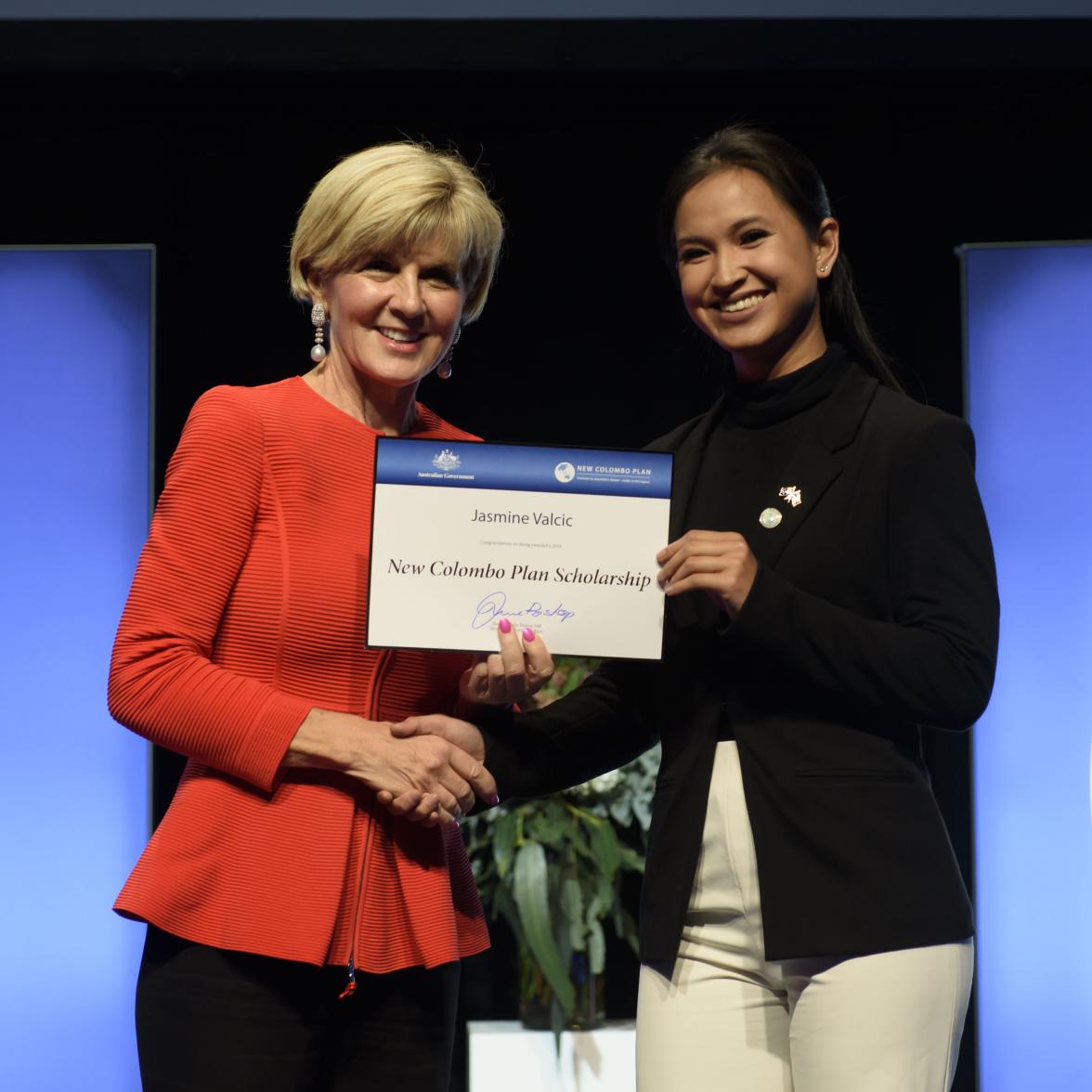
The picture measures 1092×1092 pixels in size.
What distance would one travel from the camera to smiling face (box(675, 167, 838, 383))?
174 centimetres

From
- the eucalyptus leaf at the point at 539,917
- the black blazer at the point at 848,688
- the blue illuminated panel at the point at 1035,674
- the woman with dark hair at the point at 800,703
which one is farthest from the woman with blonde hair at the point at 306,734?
the blue illuminated panel at the point at 1035,674

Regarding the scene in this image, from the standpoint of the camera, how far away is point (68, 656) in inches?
142

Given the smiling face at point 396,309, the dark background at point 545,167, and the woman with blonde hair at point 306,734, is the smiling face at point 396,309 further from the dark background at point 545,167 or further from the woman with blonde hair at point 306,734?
the dark background at point 545,167

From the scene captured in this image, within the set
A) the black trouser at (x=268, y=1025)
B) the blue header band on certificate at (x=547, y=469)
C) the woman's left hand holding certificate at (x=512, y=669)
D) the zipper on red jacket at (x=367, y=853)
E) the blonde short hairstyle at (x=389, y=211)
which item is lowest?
the black trouser at (x=268, y=1025)

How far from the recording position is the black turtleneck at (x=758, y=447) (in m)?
1.72

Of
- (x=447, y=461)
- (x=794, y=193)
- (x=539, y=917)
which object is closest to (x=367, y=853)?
(x=447, y=461)

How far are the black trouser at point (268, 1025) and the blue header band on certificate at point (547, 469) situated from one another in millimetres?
571

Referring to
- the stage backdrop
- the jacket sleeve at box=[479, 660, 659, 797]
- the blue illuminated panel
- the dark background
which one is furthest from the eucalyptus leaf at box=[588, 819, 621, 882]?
the jacket sleeve at box=[479, 660, 659, 797]

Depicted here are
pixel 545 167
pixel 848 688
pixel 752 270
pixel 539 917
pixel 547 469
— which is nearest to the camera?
pixel 848 688

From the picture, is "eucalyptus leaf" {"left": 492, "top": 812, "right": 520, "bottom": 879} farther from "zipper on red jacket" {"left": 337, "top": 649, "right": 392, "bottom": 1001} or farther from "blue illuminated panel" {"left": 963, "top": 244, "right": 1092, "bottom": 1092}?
"zipper on red jacket" {"left": 337, "top": 649, "right": 392, "bottom": 1001}

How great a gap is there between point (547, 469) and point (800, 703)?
1.28ft

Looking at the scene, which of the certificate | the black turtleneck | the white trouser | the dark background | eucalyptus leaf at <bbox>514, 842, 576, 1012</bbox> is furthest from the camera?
the dark background

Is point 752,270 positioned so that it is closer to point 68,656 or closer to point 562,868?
point 562,868

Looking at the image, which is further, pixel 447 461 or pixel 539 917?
pixel 539 917
